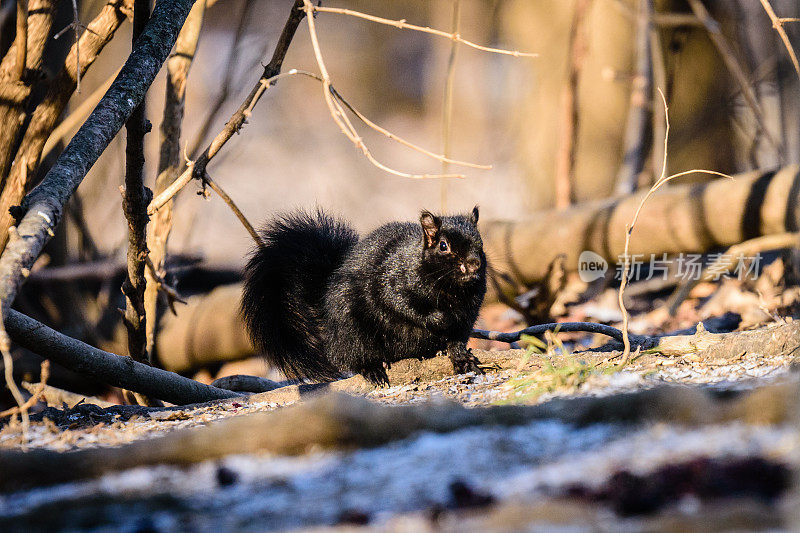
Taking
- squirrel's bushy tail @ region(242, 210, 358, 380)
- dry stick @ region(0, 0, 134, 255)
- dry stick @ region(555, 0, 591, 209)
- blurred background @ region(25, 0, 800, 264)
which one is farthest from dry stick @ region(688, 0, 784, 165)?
dry stick @ region(0, 0, 134, 255)

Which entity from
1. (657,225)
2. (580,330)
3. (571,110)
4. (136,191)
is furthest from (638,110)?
(136,191)

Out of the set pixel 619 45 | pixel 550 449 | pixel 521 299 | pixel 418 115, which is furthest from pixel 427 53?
pixel 550 449

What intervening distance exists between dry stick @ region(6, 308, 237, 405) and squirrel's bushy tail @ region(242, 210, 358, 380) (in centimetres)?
33

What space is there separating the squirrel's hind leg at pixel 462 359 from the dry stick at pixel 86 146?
62.7 inches

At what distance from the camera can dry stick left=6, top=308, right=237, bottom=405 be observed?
2770mm

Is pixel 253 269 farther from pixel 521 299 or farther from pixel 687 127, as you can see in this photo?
pixel 687 127

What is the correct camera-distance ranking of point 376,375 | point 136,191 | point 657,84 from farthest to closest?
point 657,84, point 376,375, point 136,191

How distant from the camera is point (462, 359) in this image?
3250 mm

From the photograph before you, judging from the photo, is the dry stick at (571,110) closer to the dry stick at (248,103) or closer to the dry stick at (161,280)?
the dry stick at (161,280)

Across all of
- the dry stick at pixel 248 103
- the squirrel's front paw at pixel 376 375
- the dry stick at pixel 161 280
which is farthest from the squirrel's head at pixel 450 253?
the dry stick at pixel 161 280

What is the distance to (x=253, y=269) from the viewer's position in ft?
12.1

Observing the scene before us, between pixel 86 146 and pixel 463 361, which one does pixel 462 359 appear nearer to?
pixel 463 361

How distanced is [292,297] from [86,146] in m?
1.45

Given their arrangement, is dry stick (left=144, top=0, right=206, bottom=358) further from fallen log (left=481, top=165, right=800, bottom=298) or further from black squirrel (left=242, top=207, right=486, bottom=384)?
fallen log (left=481, top=165, right=800, bottom=298)
